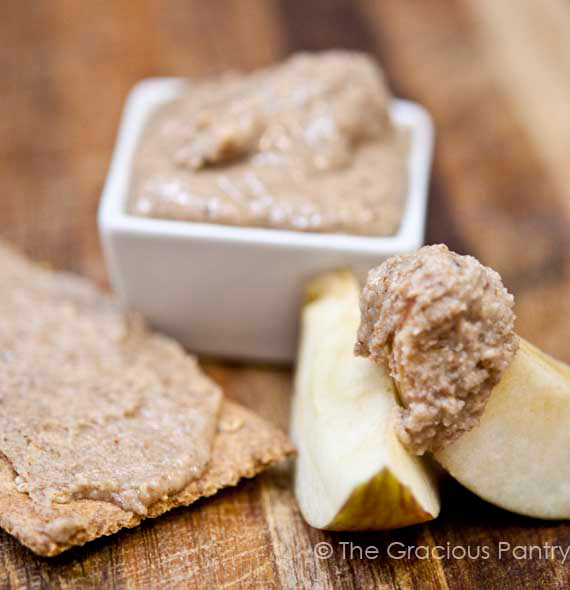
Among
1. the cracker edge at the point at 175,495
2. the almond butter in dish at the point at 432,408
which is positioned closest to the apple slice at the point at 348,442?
the almond butter in dish at the point at 432,408

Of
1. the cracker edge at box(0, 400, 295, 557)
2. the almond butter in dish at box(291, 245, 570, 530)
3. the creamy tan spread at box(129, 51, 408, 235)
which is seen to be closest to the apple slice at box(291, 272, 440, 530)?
the almond butter in dish at box(291, 245, 570, 530)

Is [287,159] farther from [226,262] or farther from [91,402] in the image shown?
[91,402]

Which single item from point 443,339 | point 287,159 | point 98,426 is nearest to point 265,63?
point 287,159

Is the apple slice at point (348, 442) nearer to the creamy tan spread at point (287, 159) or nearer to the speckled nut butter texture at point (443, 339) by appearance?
Result: the speckled nut butter texture at point (443, 339)

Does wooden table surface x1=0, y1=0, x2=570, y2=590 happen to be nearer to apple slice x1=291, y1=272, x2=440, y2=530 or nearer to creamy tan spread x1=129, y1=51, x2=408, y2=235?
apple slice x1=291, y1=272, x2=440, y2=530

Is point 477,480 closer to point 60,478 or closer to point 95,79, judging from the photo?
point 60,478

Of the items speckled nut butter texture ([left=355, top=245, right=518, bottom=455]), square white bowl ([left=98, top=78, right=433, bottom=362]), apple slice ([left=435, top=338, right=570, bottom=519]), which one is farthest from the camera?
square white bowl ([left=98, top=78, right=433, bottom=362])
